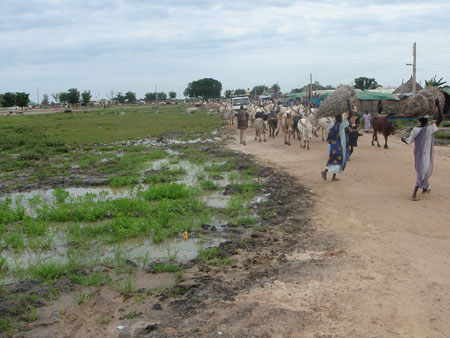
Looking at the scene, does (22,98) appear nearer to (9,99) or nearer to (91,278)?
(9,99)

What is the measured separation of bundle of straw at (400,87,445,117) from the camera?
8.10 meters

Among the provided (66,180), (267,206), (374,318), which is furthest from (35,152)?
(374,318)

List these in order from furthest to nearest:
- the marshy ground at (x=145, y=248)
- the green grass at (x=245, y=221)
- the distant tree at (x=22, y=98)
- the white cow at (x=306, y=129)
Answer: the distant tree at (x=22, y=98), the white cow at (x=306, y=129), the green grass at (x=245, y=221), the marshy ground at (x=145, y=248)

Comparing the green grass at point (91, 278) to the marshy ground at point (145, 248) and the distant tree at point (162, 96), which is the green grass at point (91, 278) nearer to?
the marshy ground at point (145, 248)

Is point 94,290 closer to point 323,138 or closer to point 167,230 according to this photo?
point 167,230

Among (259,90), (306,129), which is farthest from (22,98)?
(259,90)

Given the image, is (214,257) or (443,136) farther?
(443,136)

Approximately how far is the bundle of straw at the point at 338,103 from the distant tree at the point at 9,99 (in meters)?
70.7

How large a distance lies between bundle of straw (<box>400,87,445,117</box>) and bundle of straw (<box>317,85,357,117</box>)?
2.05m

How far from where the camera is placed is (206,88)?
106000 millimetres

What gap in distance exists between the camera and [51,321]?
4.34 m

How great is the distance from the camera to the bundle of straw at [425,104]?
8102mm

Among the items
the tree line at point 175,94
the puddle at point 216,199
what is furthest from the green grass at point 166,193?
the tree line at point 175,94

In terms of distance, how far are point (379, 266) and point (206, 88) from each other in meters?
103
